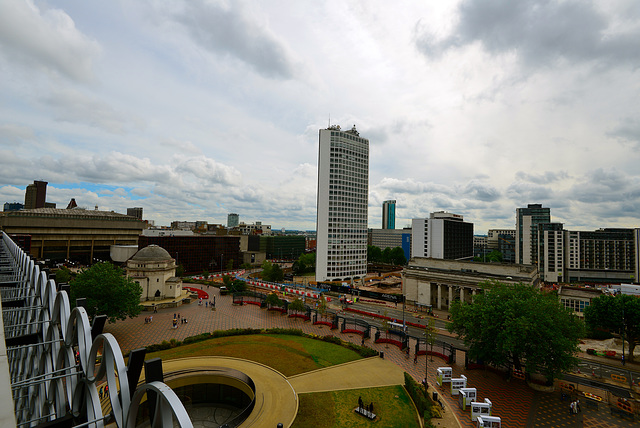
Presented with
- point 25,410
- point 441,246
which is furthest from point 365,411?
point 441,246

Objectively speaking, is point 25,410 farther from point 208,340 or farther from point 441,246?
point 441,246

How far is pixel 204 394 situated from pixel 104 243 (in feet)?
343

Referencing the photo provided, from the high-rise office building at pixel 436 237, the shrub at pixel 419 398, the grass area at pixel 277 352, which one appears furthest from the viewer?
the high-rise office building at pixel 436 237

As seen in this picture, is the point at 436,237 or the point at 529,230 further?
the point at 529,230

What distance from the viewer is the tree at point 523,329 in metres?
28.9

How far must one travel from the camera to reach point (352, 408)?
26.5 metres

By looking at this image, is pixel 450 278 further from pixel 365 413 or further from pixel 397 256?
pixel 397 256

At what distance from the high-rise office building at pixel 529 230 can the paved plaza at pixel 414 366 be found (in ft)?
339

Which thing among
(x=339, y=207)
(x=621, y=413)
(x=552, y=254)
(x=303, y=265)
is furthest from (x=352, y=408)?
(x=552, y=254)

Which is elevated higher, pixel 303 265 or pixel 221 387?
pixel 303 265

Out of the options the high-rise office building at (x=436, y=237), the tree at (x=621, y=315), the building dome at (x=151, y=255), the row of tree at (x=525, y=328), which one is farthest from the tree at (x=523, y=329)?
the high-rise office building at (x=436, y=237)

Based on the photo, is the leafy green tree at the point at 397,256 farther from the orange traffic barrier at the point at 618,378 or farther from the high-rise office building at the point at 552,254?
the orange traffic barrier at the point at 618,378

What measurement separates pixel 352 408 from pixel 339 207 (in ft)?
246

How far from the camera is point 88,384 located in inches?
287
